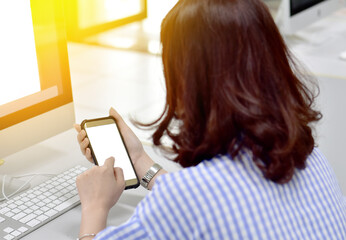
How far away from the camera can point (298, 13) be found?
1928 millimetres

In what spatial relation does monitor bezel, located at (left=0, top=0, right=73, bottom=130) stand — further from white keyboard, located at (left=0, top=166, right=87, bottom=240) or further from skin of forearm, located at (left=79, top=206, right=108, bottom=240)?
skin of forearm, located at (left=79, top=206, right=108, bottom=240)

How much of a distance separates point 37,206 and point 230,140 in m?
0.36

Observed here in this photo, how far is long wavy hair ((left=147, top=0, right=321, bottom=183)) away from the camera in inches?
23.5

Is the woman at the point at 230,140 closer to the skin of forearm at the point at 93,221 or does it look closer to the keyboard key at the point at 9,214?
the skin of forearm at the point at 93,221

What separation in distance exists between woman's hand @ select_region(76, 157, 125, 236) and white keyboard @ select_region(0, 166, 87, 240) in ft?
0.27

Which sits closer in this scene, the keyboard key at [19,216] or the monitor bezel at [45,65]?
the keyboard key at [19,216]

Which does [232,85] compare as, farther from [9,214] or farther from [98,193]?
[9,214]

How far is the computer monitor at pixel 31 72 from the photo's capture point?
83cm

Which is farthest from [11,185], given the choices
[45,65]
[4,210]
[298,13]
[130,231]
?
[298,13]

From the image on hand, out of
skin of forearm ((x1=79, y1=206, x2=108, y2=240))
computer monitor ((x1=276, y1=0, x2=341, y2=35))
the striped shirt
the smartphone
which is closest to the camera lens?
the striped shirt

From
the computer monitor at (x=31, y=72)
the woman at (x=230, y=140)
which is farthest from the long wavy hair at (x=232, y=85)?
the computer monitor at (x=31, y=72)

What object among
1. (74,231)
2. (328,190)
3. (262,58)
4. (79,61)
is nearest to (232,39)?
(262,58)

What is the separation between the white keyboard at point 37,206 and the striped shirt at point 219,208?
0.20 metres

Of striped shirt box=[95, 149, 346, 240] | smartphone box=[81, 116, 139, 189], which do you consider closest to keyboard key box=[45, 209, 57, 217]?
smartphone box=[81, 116, 139, 189]
